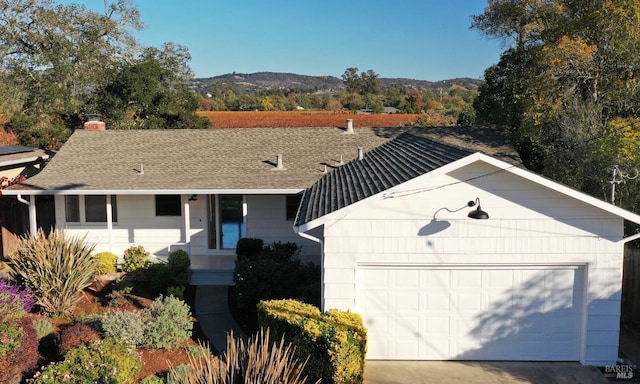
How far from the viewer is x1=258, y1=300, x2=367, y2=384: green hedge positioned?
28.9 ft

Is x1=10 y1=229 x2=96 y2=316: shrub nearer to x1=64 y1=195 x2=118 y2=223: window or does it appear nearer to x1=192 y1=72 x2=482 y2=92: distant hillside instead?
x1=64 y1=195 x2=118 y2=223: window

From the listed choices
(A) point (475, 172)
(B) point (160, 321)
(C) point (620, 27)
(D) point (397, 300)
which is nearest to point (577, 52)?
(C) point (620, 27)

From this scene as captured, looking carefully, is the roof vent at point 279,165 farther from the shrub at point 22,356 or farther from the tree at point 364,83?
the tree at point 364,83

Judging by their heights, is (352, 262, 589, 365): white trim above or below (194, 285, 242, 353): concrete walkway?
above

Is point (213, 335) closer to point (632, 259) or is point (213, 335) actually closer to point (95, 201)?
point (95, 201)

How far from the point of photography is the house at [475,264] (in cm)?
973

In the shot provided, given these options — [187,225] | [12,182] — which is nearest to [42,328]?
[187,225]

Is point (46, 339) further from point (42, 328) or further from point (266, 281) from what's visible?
point (266, 281)

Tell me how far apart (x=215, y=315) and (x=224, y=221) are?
664 cm

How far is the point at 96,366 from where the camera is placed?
843cm

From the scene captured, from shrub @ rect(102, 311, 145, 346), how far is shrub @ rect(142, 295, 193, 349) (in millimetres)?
174

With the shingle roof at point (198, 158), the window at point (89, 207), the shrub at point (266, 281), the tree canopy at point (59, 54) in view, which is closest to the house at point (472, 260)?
the shrub at point (266, 281)

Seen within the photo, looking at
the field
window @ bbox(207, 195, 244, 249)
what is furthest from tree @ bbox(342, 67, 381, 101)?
window @ bbox(207, 195, 244, 249)

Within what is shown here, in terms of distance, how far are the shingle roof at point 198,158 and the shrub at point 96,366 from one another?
7259 millimetres
